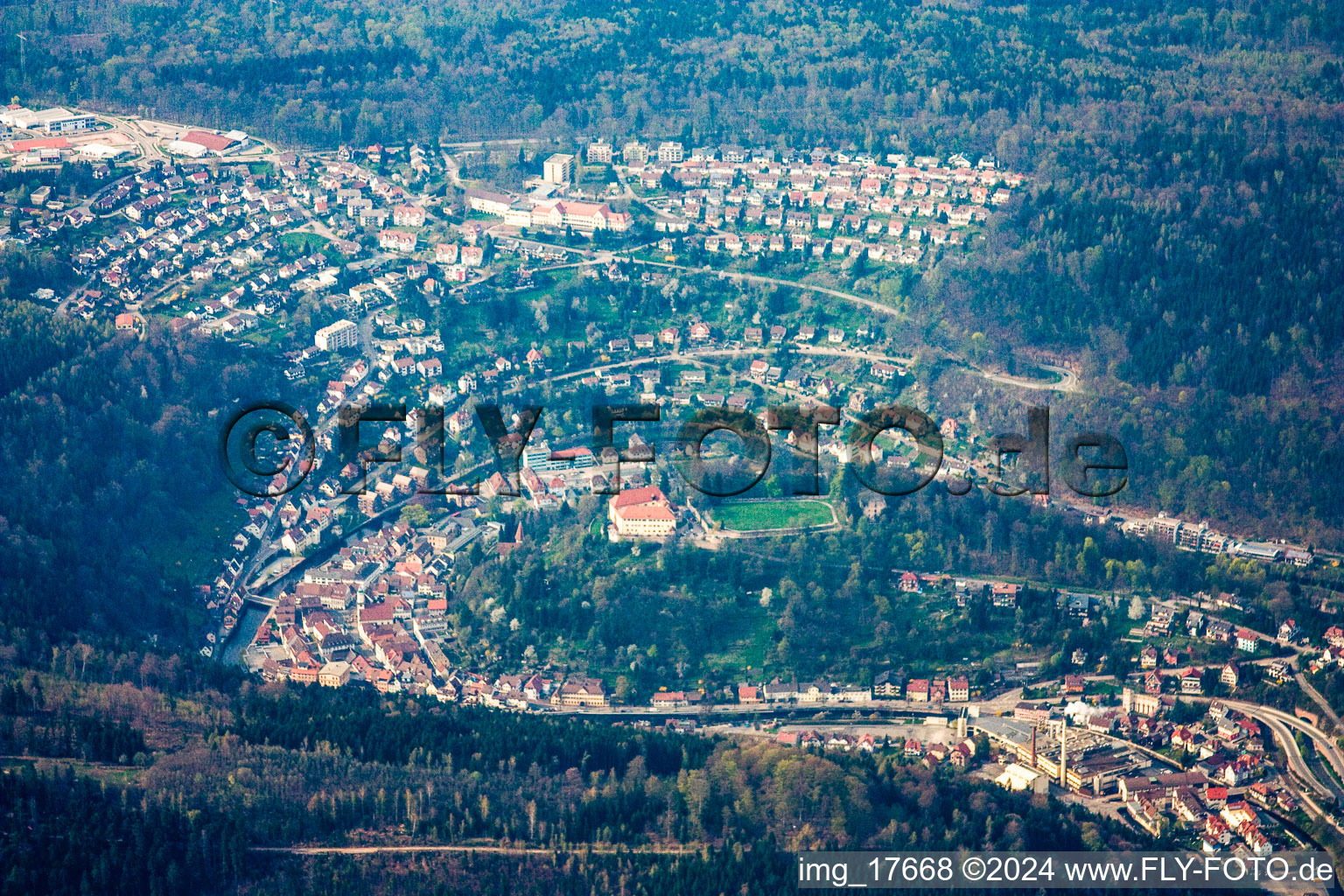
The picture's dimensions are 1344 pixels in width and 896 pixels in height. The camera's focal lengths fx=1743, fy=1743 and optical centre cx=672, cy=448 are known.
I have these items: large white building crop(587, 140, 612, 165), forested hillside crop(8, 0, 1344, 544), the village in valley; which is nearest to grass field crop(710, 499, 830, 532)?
the village in valley

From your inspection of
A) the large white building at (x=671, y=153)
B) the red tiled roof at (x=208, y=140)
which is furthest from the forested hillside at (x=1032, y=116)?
the red tiled roof at (x=208, y=140)

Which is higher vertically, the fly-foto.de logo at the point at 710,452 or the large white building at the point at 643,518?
the fly-foto.de logo at the point at 710,452

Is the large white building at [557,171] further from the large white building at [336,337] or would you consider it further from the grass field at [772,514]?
the grass field at [772,514]

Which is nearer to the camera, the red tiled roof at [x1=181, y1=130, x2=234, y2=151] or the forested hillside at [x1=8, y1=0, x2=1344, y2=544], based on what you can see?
the forested hillside at [x1=8, y1=0, x2=1344, y2=544]

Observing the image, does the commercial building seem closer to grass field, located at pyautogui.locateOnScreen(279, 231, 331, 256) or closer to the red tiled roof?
the red tiled roof

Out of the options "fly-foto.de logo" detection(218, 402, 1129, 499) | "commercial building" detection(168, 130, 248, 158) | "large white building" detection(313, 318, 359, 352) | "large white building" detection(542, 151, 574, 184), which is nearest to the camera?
"fly-foto.de logo" detection(218, 402, 1129, 499)

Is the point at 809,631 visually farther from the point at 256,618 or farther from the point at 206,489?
the point at 206,489

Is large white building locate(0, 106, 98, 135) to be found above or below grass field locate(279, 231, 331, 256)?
above

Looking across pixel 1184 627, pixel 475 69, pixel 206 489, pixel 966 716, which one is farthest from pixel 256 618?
pixel 475 69
